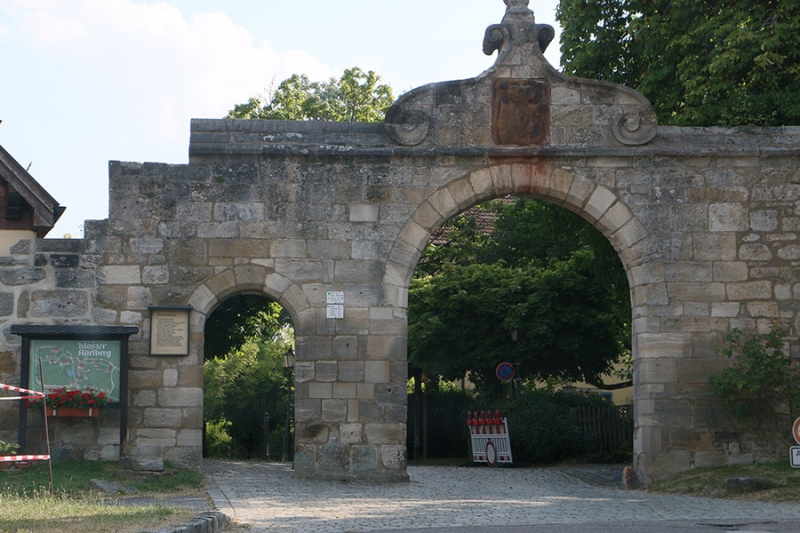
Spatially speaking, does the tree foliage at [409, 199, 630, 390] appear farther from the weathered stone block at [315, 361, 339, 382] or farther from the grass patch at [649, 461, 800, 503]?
the weathered stone block at [315, 361, 339, 382]

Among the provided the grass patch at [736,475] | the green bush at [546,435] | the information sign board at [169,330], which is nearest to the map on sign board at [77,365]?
the information sign board at [169,330]

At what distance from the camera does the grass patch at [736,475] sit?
11.0 m

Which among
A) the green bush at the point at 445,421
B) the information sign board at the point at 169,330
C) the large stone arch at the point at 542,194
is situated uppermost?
the large stone arch at the point at 542,194

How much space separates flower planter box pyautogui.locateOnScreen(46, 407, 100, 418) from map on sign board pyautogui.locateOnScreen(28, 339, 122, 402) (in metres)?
0.23

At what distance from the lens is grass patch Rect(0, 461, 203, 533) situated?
778cm

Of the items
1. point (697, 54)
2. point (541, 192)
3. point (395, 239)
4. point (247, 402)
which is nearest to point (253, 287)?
point (395, 239)

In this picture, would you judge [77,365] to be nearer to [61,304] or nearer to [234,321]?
[61,304]

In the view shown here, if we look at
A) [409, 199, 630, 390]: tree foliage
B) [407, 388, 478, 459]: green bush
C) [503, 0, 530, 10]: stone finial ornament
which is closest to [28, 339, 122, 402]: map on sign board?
[503, 0, 530, 10]: stone finial ornament

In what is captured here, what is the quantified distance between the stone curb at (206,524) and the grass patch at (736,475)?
5.34m

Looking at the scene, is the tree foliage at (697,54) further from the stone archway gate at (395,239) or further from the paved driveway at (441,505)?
the paved driveway at (441,505)

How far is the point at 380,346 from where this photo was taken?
1316 centimetres

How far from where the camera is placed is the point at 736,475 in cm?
1219

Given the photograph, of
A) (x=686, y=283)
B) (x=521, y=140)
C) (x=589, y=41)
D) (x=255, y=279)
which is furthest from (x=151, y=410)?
(x=589, y=41)

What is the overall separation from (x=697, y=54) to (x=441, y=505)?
906 centimetres
